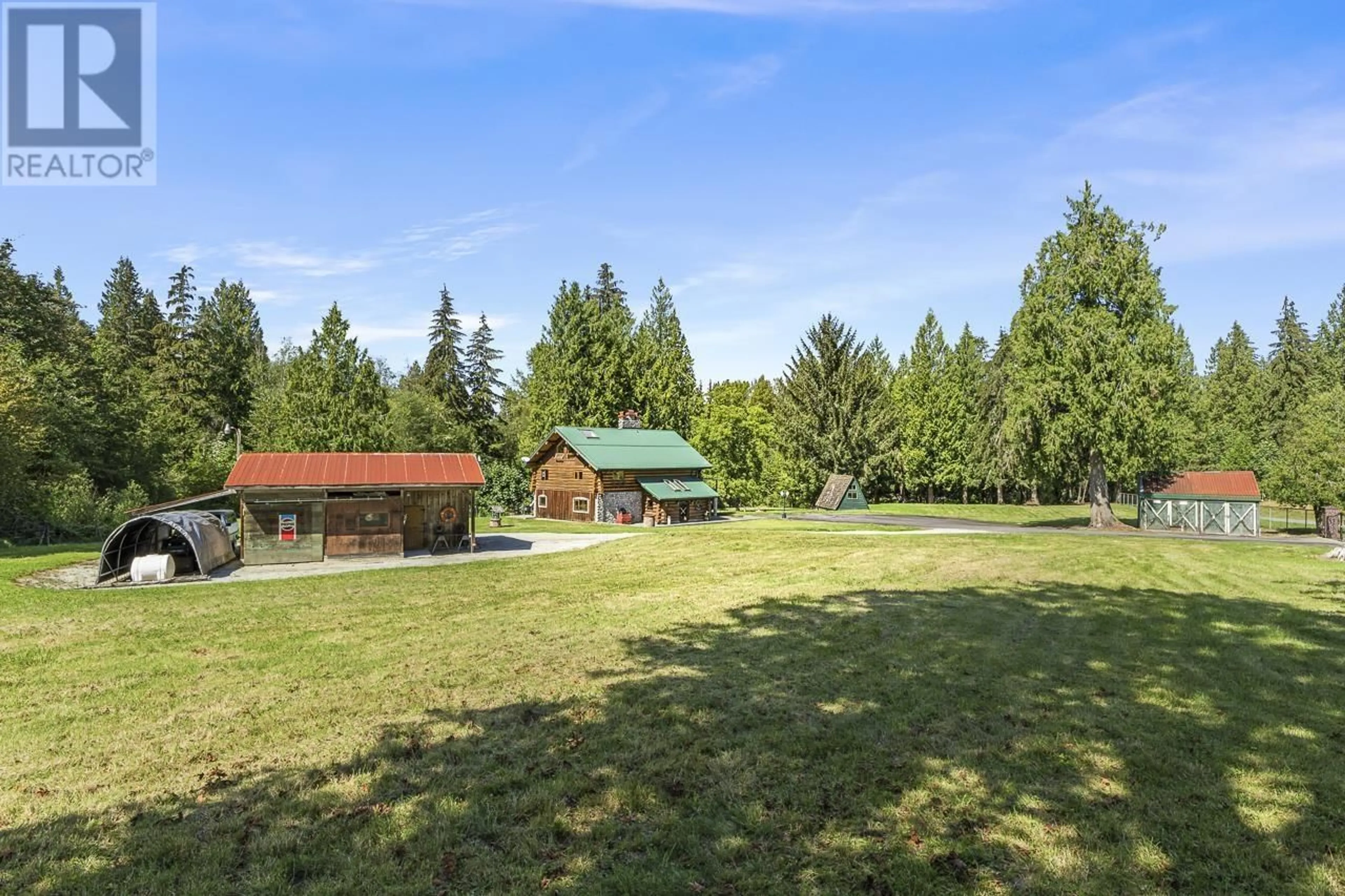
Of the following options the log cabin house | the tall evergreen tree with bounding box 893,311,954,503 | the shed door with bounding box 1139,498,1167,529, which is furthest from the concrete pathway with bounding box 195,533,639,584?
the tall evergreen tree with bounding box 893,311,954,503

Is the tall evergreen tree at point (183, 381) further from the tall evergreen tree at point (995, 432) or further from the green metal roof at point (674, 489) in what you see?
the tall evergreen tree at point (995, 432)

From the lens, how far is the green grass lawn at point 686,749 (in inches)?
205

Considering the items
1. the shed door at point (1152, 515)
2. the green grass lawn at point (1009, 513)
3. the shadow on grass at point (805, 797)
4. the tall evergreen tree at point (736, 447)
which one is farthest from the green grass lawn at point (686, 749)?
the tall evergreen tree at point (736, 447)

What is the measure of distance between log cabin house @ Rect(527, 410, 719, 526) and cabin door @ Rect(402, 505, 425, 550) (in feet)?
53.2

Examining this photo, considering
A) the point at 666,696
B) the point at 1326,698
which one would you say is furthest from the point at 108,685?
the point at 1326,698

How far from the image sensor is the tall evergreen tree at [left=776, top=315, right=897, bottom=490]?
5847 cm

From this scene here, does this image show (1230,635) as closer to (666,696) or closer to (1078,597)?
(1078,597)

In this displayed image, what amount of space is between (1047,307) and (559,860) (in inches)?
1853

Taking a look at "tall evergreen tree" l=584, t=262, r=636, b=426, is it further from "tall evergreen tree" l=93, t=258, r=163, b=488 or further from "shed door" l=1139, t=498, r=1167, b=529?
"shed door" l=1139, t=498, r=1167, b=529

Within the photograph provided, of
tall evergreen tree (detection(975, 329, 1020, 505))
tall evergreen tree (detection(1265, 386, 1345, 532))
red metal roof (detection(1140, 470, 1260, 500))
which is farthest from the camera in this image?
tall evergreen tree (detection(975, 329, 1020, 505))

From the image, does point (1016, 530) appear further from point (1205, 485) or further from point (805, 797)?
point (805, 797)

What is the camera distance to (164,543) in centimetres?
2269

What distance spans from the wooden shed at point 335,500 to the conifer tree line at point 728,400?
45.8ft

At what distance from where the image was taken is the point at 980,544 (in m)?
25.9
